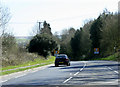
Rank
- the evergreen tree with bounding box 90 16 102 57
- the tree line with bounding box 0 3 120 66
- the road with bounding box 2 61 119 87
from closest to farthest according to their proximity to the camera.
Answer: the road with bounding box 2 61 119 87 < the tree line with bounding box 0 3 120 66 < the evergreen tree with bounding box 90 16 102 57

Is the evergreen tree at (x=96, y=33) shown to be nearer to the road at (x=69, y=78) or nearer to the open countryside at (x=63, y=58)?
the open countryside at (x=63, y=58)

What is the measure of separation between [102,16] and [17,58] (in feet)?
186

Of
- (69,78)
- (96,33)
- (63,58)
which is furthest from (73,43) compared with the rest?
(69,78)

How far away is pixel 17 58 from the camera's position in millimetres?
38812

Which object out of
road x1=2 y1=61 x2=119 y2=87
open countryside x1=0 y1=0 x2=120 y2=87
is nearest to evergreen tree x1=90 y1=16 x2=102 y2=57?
open countryside x1=0 y1=0 x2=120 y2=87

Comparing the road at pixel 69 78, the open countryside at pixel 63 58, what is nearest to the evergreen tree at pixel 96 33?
the open countryside at pixel 63 58

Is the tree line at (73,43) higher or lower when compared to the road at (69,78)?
higher

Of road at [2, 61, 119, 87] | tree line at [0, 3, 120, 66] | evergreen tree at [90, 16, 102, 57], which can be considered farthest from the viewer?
evergreen tree at [90, 16, 102, 57]

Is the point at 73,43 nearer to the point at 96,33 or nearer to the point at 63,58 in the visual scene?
the point at 96,33

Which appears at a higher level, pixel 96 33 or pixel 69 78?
pixel 96 33

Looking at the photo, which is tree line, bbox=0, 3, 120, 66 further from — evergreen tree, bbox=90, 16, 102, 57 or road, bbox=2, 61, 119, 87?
road, bbox=2, 61, 119, 87

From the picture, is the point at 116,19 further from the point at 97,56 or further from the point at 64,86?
the point at 64,86

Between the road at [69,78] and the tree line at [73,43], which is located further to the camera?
the tree line at [73,43]

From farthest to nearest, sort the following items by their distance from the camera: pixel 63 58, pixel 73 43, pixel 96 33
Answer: pixel 73 43
pixel 96 33
pixel 63 58
